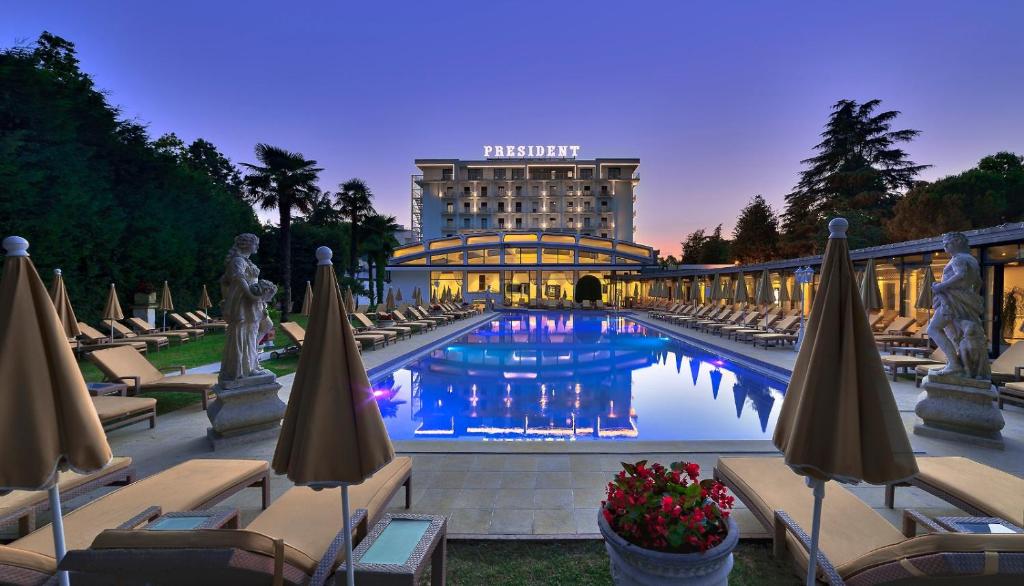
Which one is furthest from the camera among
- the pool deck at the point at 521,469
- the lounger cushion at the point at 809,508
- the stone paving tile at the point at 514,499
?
the stone paving tile at the point at 514,499

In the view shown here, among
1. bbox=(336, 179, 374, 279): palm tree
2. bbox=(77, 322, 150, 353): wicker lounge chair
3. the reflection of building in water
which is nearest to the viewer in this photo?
the reflection of building in water

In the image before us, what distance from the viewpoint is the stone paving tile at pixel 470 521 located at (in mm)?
3197

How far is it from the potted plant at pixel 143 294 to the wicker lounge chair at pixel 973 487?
800 inches

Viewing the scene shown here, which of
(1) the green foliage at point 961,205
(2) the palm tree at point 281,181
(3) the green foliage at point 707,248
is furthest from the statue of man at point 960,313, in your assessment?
(3) the green foliage at point 707,248

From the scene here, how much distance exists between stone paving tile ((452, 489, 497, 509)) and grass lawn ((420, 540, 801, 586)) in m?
0.51

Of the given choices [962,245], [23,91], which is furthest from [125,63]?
[962,245]

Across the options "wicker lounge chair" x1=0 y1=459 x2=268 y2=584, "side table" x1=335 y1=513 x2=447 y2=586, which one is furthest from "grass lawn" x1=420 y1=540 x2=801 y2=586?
"wicker lounge chair" x1=0 y1=459 x2=268 y2=584

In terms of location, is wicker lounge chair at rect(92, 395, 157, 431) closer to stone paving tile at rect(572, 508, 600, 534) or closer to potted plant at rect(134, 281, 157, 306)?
stone paving tile at rect(572, 508, 600, 534)

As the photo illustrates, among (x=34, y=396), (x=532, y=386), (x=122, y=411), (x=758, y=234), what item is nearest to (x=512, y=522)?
(x=34, y=396)

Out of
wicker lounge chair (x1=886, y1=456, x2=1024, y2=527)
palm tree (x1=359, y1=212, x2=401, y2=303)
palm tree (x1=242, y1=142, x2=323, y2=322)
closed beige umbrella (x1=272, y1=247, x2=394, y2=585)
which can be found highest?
palm tree (x1=242, y1=142, x2=323, y2=322)

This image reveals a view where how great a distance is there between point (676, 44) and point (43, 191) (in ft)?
149

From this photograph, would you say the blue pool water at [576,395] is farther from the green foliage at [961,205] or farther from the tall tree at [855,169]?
the tall tree at [855,169]

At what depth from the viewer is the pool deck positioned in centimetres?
335

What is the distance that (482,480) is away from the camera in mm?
4113
